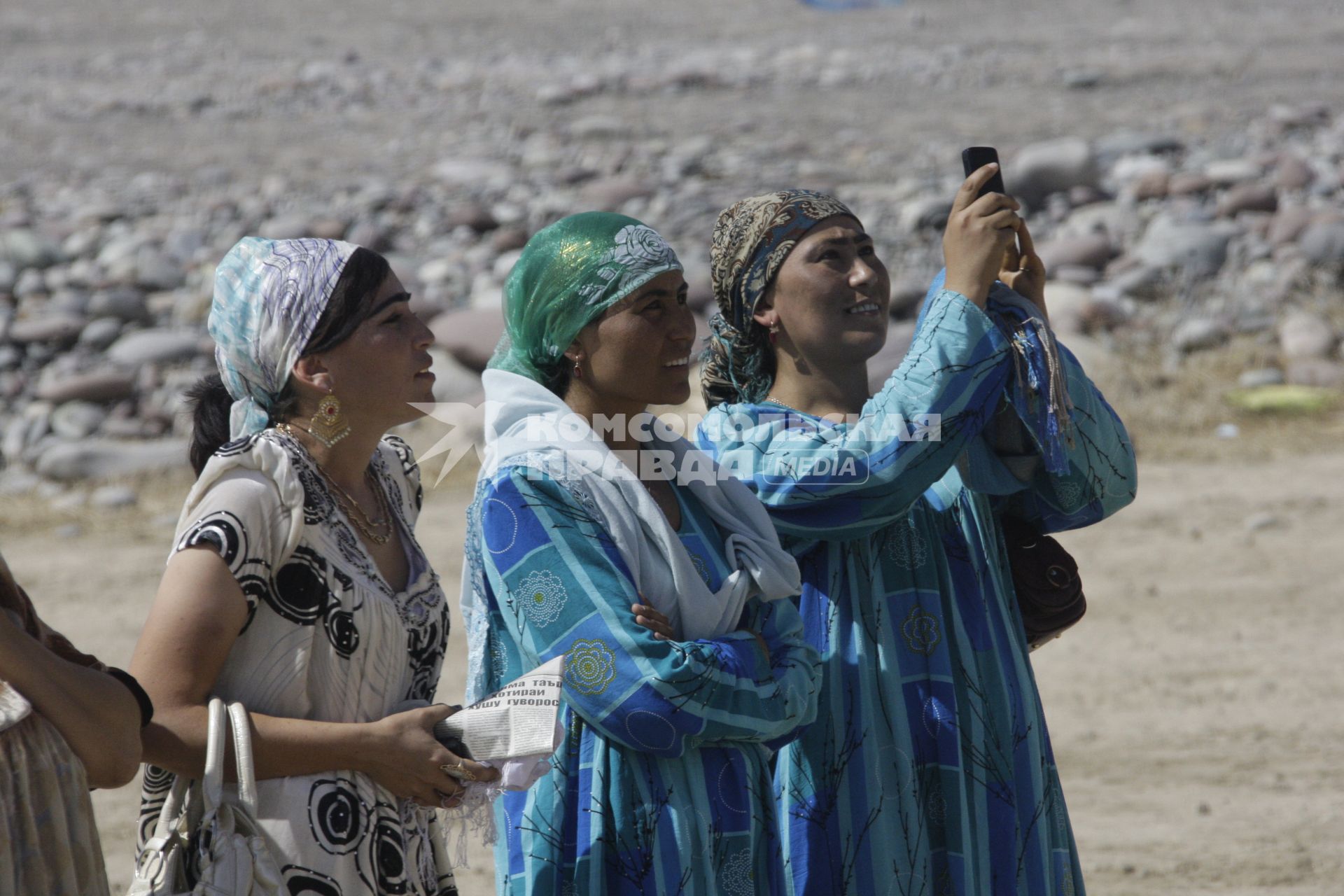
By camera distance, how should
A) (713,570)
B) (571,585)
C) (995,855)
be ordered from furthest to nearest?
(995,855)
(713,570)
(571,585)

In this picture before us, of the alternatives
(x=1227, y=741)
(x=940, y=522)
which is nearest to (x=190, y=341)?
(x=1227, y=741)

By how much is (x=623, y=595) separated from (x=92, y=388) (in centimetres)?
989

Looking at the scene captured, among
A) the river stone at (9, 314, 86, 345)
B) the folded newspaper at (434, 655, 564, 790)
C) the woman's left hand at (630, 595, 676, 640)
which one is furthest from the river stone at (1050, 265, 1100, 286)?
the folded newspaper at (434, 655, 564, 790)

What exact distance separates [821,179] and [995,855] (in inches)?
516

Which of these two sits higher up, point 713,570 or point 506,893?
point 713,570

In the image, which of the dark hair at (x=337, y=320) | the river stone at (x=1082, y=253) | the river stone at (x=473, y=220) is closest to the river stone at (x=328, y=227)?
the river stone at (x=473, y=220)

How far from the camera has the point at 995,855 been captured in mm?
2748

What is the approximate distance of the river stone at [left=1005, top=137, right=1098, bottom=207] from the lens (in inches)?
538

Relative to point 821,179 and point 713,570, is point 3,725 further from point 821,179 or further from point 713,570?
point 821,179

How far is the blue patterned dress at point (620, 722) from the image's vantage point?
232cm

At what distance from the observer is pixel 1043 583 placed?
2938mm

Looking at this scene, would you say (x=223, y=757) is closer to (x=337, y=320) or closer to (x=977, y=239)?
(x=337, y=320)

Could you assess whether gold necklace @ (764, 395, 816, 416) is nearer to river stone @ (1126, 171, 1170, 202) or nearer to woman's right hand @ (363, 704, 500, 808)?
woman's right hand @ (363, 704, 500, 808)

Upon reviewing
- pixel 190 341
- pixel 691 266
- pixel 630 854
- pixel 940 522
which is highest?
pixel 940 522
